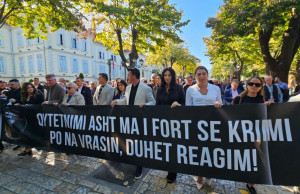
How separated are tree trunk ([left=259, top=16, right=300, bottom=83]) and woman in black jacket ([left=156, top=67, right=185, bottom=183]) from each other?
9449 millimetres

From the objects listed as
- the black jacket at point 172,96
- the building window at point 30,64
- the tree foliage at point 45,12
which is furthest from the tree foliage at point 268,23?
the building window at point 30,64

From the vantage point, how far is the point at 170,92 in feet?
9.14

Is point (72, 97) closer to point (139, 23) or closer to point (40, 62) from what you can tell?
point (139, 23)

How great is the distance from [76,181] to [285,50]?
1190 centimetres

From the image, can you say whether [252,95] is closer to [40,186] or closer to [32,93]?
[40,186]

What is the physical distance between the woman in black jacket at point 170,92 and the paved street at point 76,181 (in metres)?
0.29

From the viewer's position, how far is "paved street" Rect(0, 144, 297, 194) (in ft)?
8.17

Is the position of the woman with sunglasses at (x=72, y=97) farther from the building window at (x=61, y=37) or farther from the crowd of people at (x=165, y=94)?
the building window at (x=61, y=37)

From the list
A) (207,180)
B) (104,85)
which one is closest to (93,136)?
(104,85)

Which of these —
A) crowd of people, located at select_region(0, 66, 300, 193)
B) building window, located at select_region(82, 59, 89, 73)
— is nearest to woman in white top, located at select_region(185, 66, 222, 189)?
crowd of people, located at select_region(0, 66, 300, 193)

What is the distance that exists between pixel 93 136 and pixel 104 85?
1446 mm

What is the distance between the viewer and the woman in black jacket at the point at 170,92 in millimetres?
2736

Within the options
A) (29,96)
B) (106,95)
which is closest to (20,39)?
(29,96)

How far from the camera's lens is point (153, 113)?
243cm
